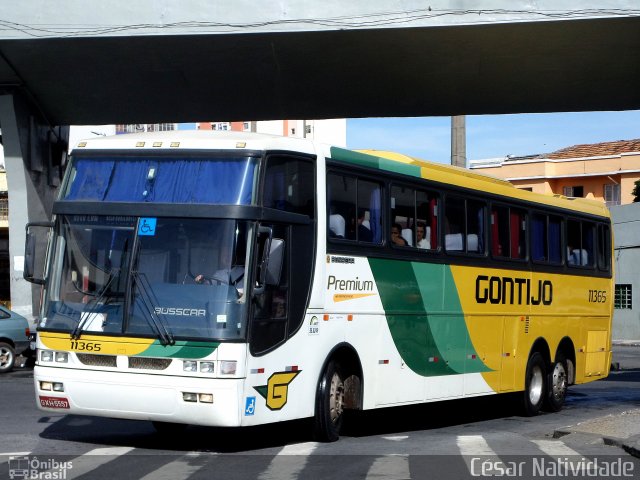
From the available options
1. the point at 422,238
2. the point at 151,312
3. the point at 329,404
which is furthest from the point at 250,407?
the point at 422,238

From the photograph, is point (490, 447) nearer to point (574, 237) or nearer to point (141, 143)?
point (141, 143)

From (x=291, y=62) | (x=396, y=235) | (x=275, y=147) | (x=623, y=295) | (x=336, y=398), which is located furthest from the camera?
(x=623, y=295)

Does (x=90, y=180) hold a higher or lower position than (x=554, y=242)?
higher

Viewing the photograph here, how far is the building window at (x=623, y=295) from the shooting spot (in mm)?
50188

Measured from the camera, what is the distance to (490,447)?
11562mm

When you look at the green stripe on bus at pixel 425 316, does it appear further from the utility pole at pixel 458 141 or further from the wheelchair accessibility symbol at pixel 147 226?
the utility pole at pixel 458 141

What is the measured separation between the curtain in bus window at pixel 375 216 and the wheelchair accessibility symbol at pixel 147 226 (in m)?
2.98

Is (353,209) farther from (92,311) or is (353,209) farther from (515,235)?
(515,235)

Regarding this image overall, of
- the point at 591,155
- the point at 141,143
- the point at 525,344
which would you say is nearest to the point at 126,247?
the point at 141,143

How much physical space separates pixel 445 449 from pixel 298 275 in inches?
94.2

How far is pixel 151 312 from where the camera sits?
10398 millimetres

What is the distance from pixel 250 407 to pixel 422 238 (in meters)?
4.24

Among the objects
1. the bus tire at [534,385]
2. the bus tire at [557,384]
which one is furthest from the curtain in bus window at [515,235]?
the bus tire at [557,384]

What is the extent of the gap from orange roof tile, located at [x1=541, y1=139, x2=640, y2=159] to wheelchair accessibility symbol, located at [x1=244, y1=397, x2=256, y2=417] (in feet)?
226
